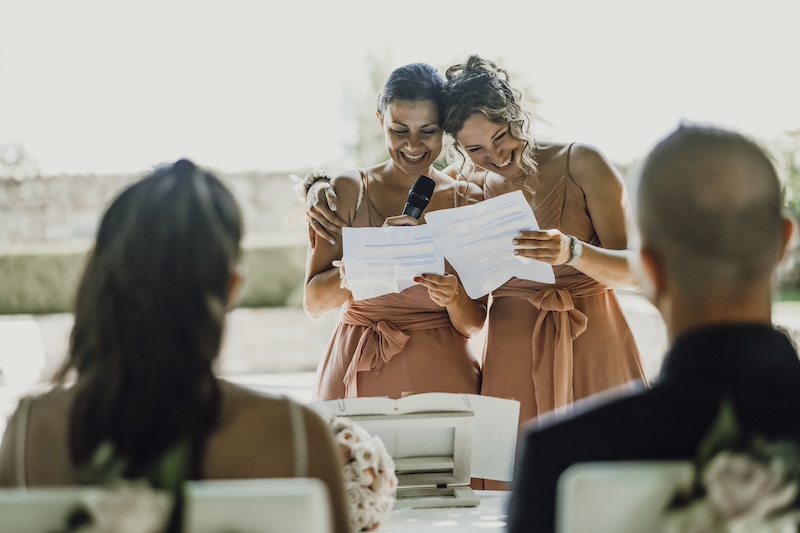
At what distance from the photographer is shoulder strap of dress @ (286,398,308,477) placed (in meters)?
1.52

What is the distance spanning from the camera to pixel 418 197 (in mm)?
3195

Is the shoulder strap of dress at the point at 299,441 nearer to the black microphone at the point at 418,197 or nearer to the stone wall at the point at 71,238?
the black microphone at the point at 418,197

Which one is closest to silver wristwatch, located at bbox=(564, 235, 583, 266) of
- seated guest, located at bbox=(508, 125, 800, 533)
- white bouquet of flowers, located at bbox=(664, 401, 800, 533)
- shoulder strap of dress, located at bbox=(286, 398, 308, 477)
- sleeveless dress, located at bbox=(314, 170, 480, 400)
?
sleeveless dress, located at bbox=(314, 170, 480, 400)

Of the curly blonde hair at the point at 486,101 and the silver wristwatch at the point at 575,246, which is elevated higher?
the curly blonde hair at the point at 486,101

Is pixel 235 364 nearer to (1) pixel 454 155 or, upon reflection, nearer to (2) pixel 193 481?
(1) pixel 454 155

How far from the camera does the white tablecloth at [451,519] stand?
88.0 inches

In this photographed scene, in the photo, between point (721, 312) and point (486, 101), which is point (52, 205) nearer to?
point (486, 101)

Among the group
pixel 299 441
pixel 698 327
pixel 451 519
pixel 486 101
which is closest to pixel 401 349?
pixel 486 101

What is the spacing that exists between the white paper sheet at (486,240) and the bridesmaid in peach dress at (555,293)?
0.12 metres

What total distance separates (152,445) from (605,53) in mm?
18116

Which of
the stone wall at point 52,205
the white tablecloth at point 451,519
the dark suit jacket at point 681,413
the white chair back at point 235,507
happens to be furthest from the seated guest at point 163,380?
the stone wall at point 52,205

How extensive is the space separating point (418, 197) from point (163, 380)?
5.83ft

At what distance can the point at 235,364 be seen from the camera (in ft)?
38.9

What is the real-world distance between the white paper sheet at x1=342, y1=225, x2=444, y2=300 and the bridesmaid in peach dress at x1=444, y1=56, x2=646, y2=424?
0.34 m
